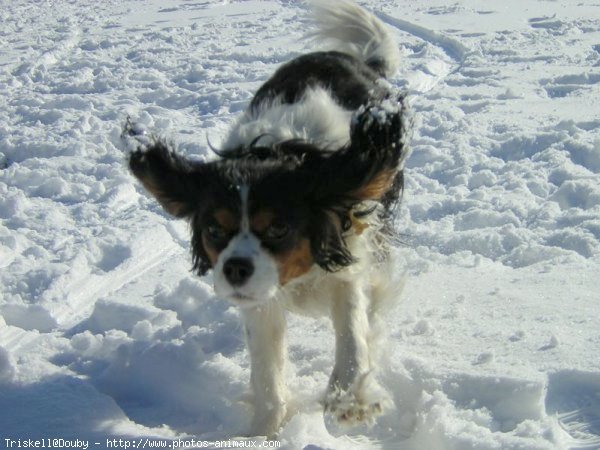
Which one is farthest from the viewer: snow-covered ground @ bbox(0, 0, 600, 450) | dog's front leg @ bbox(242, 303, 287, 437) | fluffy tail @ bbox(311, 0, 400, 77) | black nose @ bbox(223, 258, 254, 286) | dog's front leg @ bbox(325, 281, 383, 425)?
fluffy tail @ bbox(311, 0, 400, 77)

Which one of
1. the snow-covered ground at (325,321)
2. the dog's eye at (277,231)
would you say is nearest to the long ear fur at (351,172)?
the dog's eye at (277,231)

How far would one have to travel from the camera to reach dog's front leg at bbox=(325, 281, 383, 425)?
2475mm

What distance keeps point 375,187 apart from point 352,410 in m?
0.74

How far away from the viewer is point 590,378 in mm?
2561

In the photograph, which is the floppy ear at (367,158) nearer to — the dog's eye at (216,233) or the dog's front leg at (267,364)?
the dog's eye at (216,233)

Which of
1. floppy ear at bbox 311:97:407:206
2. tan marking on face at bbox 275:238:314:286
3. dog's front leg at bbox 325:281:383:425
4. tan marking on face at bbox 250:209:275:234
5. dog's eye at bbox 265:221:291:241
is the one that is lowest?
dog's front leg at bbox 325:281:383:425

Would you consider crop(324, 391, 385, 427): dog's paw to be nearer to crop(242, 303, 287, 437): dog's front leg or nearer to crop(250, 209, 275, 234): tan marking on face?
crop(242, 303, 287, 437): dog's front leg

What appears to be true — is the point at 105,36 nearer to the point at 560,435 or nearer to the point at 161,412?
the point at 161,412

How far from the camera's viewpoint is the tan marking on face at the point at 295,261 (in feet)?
8.30

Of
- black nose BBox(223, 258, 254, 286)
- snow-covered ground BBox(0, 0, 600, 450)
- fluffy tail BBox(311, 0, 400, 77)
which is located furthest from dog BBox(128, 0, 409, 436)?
fluffy tail BBox(311, 0, 400, 77)

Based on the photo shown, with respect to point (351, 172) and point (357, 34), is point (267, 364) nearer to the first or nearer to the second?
point (351, 172)

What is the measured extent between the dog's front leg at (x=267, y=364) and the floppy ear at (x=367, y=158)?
0.56m

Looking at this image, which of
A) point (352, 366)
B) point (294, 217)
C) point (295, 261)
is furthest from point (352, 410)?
point (294, 217)

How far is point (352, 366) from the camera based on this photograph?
270 centimetres
